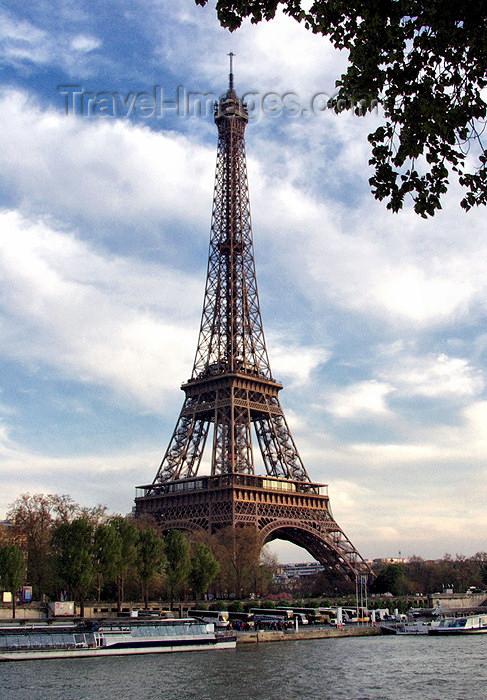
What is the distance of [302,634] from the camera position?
64.6 meters

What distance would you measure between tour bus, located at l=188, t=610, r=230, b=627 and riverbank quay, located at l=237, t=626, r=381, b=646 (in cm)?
319

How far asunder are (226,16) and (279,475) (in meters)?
88.3

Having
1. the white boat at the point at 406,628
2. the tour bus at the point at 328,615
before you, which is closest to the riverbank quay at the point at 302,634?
the white boat at the point at 406,628

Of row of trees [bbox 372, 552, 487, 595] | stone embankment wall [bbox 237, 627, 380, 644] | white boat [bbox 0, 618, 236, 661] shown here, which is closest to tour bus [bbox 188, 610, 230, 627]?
stone embankment wall [bbox 237, 627, 380, 644]

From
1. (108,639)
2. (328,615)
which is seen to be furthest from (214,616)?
(108,639)

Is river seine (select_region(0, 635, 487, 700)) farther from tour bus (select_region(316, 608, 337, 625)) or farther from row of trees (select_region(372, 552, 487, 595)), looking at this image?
row of trees (select_region(372, 552, 487, 595))

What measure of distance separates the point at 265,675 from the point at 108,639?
16402mm

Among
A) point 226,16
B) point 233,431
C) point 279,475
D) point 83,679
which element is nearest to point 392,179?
point 226,16

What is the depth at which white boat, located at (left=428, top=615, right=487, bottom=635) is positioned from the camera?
7238 centimetres

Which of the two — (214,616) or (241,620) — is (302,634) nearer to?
(241,620)

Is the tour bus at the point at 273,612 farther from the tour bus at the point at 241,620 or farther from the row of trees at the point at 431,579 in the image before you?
the row of trees at the point at 431,579

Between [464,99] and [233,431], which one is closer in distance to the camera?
[464,99]

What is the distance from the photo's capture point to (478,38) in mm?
13625

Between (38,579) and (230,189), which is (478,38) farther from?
(230,189)
